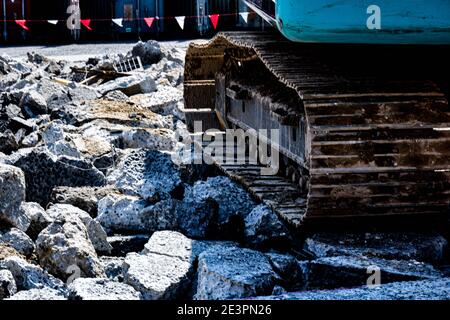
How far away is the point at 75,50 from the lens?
76.4 ft

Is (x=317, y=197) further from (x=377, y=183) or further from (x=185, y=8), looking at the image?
(x=185, y=8)

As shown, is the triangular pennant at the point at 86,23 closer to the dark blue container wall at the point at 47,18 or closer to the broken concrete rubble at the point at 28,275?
the dark blue container wall at the point at 47,18

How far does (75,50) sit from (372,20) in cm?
1761

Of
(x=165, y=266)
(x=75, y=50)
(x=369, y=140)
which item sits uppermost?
(x=369, y=140)

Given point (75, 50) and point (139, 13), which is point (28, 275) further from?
point (139, 13)

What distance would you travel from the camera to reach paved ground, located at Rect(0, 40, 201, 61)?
21.5 m

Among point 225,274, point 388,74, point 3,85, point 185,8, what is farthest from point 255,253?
point 185,8

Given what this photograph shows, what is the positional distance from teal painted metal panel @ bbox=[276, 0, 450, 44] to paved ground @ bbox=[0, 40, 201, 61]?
14343 mm

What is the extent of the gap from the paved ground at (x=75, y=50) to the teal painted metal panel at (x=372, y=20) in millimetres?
14343

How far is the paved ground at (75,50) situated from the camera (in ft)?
70.4

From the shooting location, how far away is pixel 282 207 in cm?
715

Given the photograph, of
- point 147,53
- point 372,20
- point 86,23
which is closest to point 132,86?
point 147,53

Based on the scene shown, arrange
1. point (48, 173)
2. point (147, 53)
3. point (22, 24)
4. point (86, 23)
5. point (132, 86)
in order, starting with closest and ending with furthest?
point (48, 173)
point (132, 86)
point (147, 53)
point (22, 24)
point (86, 23)

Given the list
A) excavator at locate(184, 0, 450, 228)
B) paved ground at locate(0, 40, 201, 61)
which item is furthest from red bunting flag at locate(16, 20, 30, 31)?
excavator at locate(184, 0, 450, 228)
